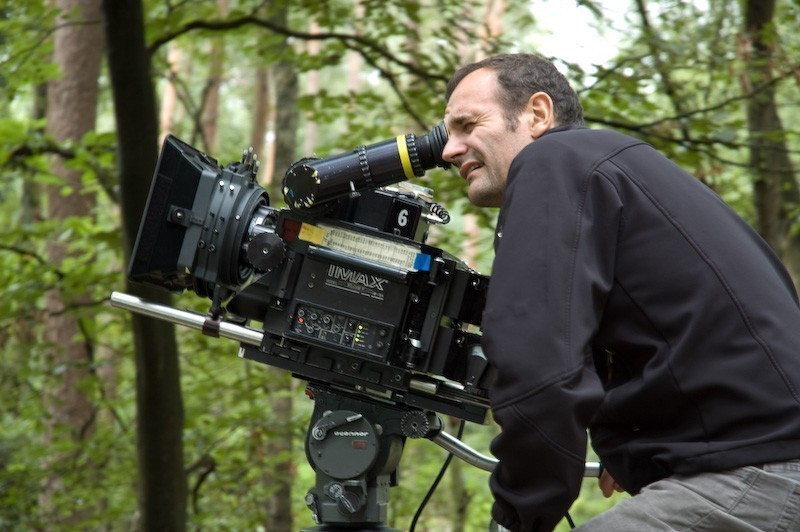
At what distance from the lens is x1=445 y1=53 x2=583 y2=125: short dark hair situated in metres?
2.19

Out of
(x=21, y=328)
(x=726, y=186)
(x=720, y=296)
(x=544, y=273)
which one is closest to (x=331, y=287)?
(x=544, y=273)

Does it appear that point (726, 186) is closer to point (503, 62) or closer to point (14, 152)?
point (503, 62)

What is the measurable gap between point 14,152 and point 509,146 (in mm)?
3907

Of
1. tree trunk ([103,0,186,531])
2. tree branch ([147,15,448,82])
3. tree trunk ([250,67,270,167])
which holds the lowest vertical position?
tree trunk ([103,0,186,531])

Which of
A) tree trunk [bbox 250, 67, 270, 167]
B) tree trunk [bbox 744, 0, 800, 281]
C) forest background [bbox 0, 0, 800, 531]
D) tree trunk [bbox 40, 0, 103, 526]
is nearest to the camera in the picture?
forest background [bbox 0, 0, 800, 531]

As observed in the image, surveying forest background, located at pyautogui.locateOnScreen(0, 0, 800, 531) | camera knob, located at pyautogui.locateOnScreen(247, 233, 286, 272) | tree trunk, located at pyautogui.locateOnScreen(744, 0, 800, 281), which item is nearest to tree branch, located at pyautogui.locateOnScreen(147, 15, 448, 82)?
forest background, located at pyautogui.locateOnScreen(0, 0, 800, 531)

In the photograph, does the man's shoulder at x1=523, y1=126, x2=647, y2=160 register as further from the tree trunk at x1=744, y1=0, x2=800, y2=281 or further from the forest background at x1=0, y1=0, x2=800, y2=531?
the tree trunk at x1=744, y1=0, x2=800, y2=281

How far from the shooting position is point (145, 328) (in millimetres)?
4285

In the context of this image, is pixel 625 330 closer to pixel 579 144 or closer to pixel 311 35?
pixel 579 144

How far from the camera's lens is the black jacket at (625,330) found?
169cm

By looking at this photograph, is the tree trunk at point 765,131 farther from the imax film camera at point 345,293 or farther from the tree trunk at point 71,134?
the tree trunk at point 71,134

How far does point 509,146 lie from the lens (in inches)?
85.8

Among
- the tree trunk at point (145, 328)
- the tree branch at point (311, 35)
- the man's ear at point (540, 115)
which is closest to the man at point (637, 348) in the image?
the man's ear at point (540, 115)

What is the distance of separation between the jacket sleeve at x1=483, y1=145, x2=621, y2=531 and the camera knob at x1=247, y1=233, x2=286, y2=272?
834mm
